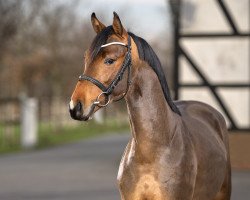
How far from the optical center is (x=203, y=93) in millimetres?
14148

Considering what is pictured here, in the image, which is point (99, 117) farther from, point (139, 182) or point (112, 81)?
point (112, 81)

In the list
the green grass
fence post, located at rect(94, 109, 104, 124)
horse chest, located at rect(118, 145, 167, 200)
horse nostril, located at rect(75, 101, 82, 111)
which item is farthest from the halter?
fence post, located at rect(94, 109, 104, 124)

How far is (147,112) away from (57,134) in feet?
73.7

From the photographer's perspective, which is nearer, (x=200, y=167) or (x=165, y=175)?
(x=165, y=175)

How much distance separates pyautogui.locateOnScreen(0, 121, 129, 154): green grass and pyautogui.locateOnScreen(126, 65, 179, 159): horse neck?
47.0ft

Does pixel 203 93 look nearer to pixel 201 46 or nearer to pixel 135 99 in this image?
pixel 201 46

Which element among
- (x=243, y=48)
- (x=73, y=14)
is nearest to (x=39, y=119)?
(x=73, y=14)

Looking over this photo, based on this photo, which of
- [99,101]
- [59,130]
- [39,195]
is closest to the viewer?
[99,101]

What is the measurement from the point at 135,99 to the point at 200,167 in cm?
78

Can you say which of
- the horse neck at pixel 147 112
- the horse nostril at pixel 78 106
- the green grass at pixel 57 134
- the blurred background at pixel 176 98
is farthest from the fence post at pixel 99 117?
the horse nostril at pixel 78 106

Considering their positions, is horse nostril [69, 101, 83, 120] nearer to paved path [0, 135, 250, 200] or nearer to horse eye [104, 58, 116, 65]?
horse eye [104, 58, 116, 65]

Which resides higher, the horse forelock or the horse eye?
the horse forelock

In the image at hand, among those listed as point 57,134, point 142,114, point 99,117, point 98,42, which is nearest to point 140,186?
point 142,114

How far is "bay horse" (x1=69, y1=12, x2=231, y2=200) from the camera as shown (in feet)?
13.9
